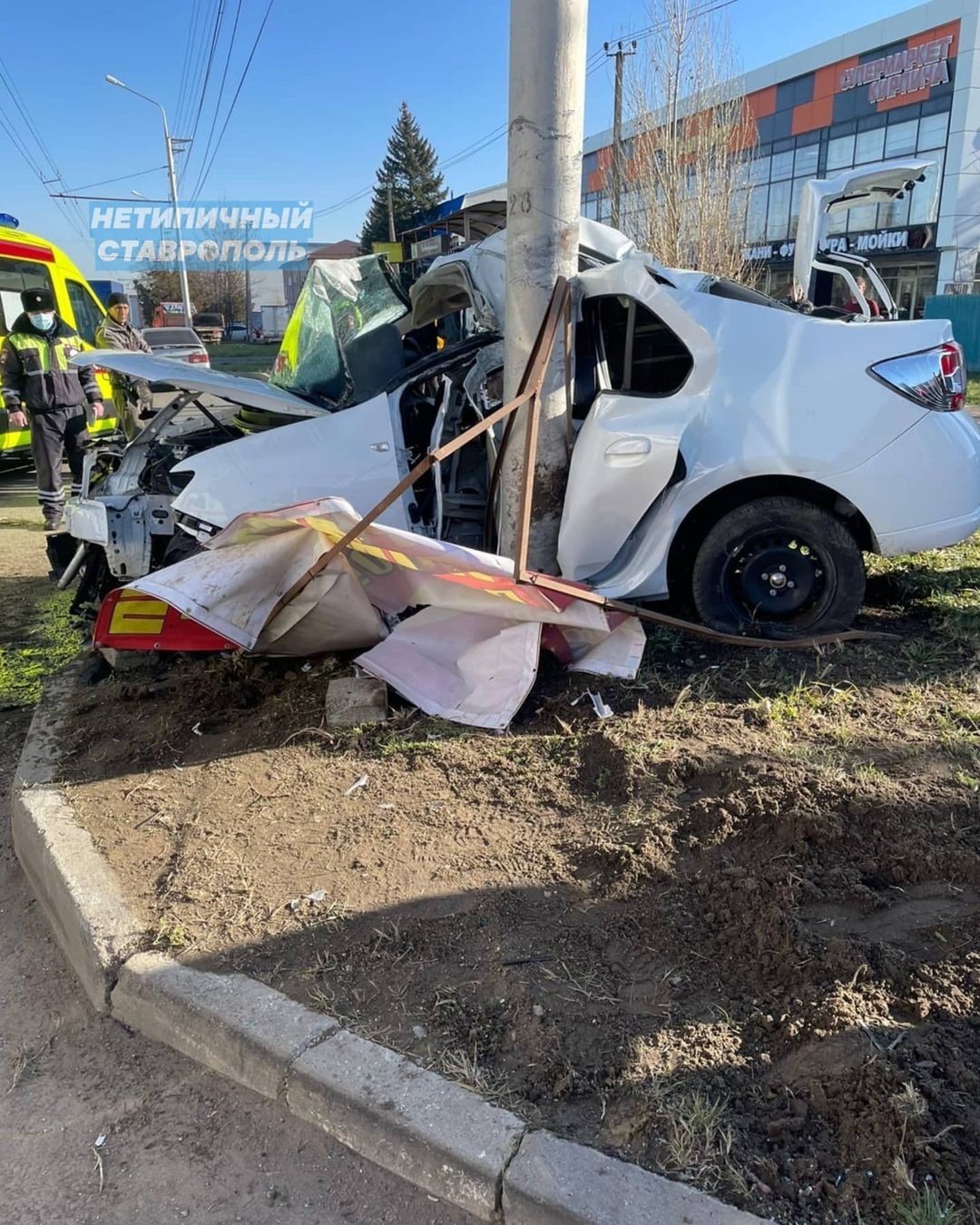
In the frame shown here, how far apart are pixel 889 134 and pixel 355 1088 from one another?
3600 centimetres

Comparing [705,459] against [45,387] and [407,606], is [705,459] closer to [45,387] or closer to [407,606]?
[407,606]

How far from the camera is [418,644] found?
4.02 m

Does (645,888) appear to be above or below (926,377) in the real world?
below

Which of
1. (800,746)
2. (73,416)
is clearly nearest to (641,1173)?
(800,746)

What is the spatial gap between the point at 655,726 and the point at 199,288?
71724mm

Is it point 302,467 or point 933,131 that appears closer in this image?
point 302,467

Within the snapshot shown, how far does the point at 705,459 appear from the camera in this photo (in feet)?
13.7

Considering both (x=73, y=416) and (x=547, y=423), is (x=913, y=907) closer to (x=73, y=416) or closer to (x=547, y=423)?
(x=547, y=423)

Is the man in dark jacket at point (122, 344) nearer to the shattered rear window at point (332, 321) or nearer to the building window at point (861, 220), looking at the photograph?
the shattered rear window at point (332, 321)

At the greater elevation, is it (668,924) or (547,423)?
(547,423)

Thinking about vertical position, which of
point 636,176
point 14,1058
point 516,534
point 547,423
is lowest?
point 14,1058

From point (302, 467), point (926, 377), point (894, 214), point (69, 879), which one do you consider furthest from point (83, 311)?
point (894, 214)

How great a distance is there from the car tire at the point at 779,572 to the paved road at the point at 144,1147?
2.99 m

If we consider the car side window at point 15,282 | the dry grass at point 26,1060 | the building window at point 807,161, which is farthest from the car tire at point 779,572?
the building window at point 807,161
